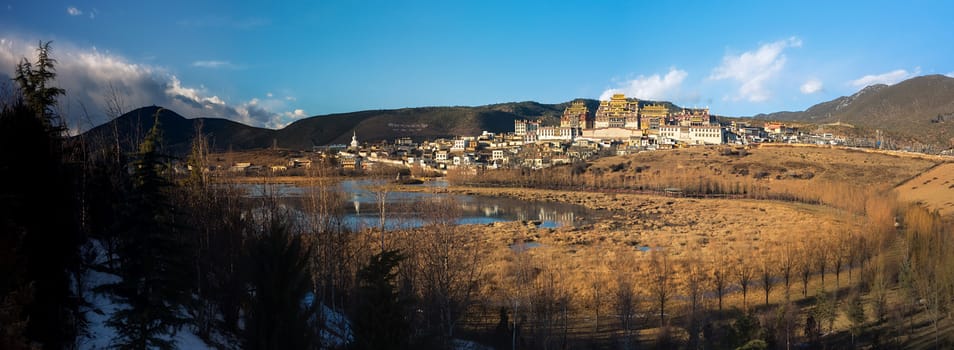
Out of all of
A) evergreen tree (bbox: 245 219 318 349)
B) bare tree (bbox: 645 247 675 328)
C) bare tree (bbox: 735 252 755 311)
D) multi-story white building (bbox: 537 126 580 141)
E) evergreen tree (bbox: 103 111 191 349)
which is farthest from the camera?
multi-story white building (bbox: 537 126 580 141)

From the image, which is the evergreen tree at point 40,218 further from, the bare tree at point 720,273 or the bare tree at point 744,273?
the bare tree at point 744,273

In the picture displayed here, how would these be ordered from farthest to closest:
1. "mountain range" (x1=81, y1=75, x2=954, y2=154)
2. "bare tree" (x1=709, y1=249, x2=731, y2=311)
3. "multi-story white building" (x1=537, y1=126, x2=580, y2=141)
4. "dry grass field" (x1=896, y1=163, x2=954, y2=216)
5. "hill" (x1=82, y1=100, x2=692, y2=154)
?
"hill" (x1=82, y1=100, x2=692, y2=154), "mountain range" (x1=81, y1=75, x2=954, y2=154), "multi-story white building" (x1=537, y1=126, x2=580, y2=141), "dry grass field" (x1=896, y1=163, x2=954, y2=216), "bare tree" (x1=709, y1=249, x2=731, y2=311)

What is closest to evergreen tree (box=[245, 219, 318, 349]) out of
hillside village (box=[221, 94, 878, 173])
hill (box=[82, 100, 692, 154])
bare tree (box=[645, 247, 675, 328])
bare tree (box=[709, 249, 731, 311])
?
bare tree (box=[645, 247, 675, 328])

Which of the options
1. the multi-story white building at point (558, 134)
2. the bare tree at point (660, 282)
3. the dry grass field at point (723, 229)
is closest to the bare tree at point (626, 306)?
the dry grass field at point (723, 229)

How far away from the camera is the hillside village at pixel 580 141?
244 feet

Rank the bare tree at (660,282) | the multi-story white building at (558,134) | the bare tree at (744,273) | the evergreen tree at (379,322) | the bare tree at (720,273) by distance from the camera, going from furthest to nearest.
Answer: the multi-story white building at (558,134), the bare tree at (720,273), the bare tree at (744,273), the bare tree at (660,282), the evergreen tree at (379,322)

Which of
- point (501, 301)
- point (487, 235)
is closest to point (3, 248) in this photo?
point (501, 301)

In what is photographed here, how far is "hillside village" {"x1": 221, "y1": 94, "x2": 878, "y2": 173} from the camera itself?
74438 millimetres

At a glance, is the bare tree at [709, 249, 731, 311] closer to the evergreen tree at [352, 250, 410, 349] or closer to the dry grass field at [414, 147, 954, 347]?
the dry grass field at [414, 147, 954, 347]

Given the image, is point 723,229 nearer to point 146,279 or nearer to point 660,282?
point 660,282

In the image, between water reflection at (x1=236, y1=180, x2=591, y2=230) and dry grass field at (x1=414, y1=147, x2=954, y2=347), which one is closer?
dry grass field at (x1=414, y1=147, x2=954, y2=347)

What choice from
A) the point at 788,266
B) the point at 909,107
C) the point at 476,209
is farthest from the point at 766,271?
the point at 909,107

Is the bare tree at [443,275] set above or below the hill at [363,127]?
below

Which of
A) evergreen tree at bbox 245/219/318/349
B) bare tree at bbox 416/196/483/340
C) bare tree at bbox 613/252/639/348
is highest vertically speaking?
evergreen tree at bbox 245/219/318/349
